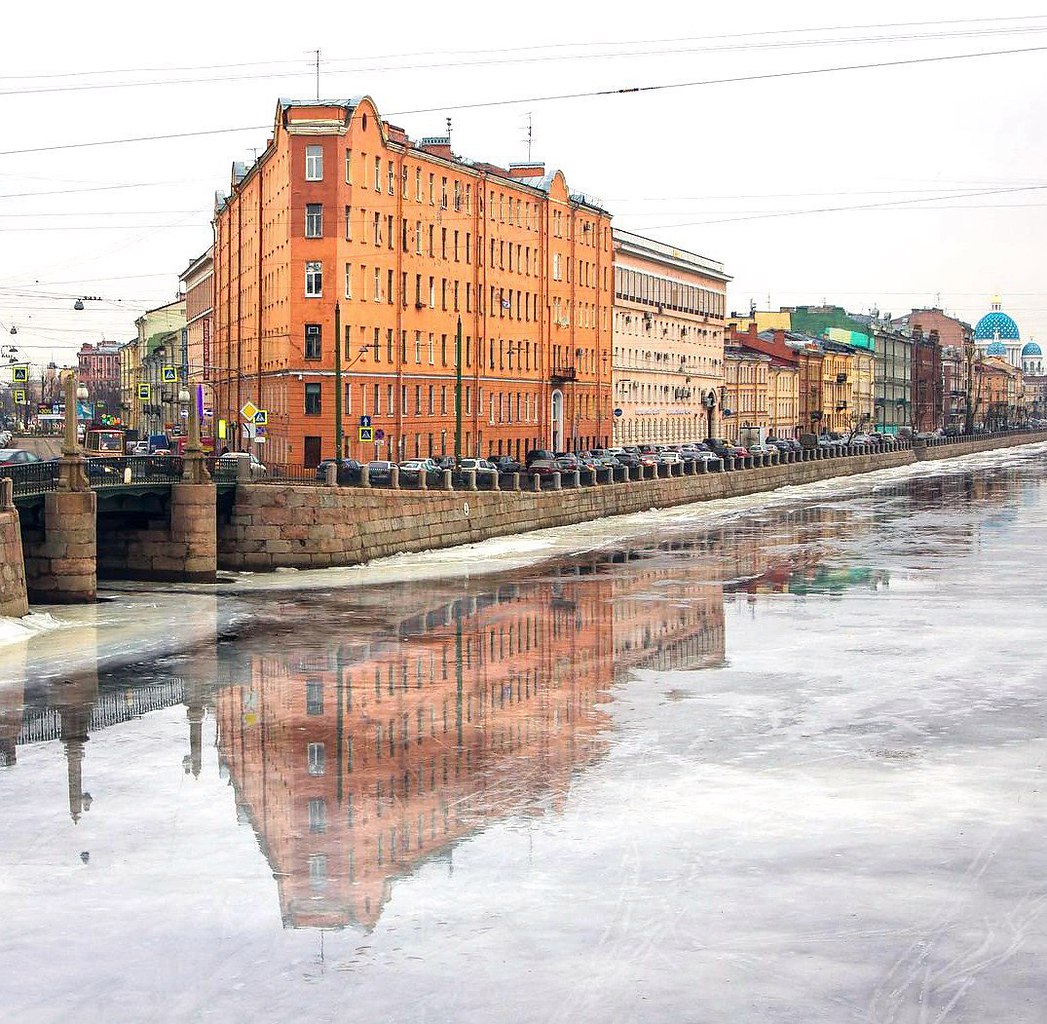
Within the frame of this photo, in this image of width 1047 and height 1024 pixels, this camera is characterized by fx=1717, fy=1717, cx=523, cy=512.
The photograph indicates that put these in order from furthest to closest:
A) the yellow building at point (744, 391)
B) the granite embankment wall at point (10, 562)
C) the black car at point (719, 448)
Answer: the yellow building at point (744, 391) < the black car at point (719, 448) < the granite embankment wall at point (10, 562)

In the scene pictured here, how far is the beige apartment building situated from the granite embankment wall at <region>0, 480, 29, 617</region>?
76254 mm

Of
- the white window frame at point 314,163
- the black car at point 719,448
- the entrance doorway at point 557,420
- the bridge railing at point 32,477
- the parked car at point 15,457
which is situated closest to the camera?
the bridge railing at point 32,477

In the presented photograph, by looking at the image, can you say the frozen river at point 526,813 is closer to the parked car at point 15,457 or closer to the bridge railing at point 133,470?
the bridge railing at point 133,470

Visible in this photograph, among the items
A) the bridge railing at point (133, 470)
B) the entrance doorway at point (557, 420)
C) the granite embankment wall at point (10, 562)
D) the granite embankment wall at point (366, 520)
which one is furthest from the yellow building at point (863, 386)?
the granite embankment wall at point (10, 562)

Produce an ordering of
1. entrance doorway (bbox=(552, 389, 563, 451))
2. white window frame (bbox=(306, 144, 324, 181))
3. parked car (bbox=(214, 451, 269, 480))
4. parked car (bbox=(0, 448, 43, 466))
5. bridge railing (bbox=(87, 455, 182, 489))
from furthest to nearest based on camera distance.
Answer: entrance doorway (bbox=(552, 389, 563, 451)) → white window frame (bbox=(306, 144, 324, 181)) → parked car (bbox=(0, 448, 43, 466)) → parked car (bbox=(214, 451, 269, 480)) → bridge railing (bbox=(87, 455, 182, 489))

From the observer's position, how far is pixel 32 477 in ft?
135

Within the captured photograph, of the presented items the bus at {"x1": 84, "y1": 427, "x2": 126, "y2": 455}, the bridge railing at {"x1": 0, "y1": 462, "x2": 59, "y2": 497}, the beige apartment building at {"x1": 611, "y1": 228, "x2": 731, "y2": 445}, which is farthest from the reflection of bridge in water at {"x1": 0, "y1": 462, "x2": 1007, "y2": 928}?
the beige apartment building at {"x1": 611, "y1": 228, "x2": 731, "y2": 445}

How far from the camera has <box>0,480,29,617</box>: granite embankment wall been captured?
1399 inches

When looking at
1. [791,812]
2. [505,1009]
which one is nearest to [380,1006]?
[505,1009]

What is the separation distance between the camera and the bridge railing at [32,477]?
4019cm

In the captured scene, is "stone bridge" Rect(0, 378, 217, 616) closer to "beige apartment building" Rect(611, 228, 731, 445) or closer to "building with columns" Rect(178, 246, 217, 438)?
"building with columns" Rect(178, 246, 217, 438)

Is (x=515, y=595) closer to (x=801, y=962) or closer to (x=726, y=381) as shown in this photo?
(x=801, y=962)

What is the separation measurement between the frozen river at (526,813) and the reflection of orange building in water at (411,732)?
0.28ft

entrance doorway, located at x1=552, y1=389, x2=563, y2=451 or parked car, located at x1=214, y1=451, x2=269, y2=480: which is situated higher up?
entrance doorway, located at x1=552, y1=389, x2=563, y2=451
